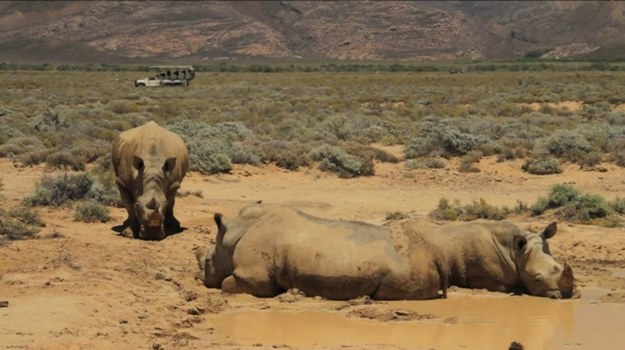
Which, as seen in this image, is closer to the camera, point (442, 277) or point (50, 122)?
point (442, 277)

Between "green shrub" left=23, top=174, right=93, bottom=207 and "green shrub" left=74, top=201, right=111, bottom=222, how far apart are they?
1.27 metres

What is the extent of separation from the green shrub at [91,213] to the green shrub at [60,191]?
49.9 inches

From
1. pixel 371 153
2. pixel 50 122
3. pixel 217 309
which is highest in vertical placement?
pixel 217 309

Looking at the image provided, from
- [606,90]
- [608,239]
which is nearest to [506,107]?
[606,90]

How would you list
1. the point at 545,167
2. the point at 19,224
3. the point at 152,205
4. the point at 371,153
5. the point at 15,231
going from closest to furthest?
the point at 15,231
the point at 152,205
the point at 19,224
the point at 545,167
the point at 371,153

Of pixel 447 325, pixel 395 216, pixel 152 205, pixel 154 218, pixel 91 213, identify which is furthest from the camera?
pixel 395 216

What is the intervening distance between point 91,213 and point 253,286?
6296 millimetres

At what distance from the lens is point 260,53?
196625 mm

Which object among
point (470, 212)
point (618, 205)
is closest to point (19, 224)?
point (470, 212)

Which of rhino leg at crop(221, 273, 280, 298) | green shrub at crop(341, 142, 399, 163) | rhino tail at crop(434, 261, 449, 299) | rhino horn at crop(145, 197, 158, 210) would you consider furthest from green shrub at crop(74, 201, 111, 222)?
green shrub at crop(341, 142, 399, 163)

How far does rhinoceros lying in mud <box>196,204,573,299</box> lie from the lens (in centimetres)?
1102

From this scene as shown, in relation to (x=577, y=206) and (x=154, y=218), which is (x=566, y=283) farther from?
(x=577, y=206)

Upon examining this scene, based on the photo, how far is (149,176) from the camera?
48.8 ft

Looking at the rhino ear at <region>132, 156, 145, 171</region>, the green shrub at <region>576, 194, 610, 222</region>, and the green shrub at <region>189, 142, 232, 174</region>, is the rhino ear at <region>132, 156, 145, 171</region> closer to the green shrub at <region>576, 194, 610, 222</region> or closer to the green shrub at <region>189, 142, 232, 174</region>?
the green shrub at <region>576, 194, 610, 222</region>
